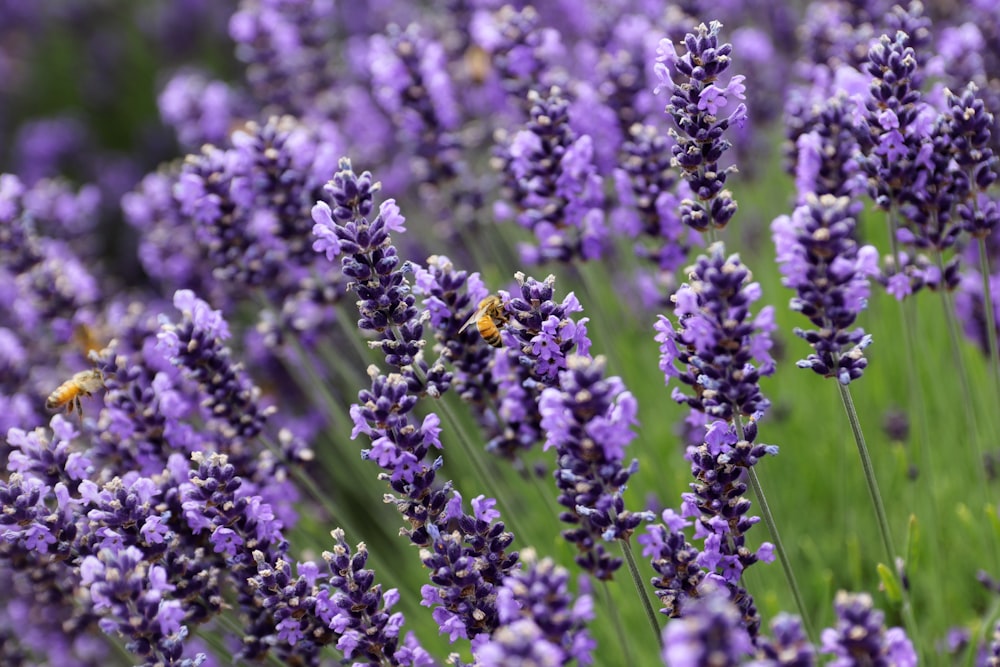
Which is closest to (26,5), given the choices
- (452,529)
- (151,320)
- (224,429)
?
(151,320)

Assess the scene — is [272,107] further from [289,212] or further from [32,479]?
[32,479]

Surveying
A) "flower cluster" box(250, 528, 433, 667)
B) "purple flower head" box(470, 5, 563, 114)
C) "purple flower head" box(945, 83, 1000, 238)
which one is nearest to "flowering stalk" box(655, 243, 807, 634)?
"flower cluster" box(250, 528, 433, 667)

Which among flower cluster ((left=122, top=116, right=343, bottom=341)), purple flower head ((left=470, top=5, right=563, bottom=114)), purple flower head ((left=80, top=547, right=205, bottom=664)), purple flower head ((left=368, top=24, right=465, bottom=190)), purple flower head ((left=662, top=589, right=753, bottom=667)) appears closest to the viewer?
purple flower head ((left=662, top=589, right=753, bottom=667))

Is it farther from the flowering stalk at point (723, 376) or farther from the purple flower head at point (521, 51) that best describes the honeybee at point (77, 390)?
the flowering stalk at point (723, 376)

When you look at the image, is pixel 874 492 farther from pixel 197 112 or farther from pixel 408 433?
pixel 197 112

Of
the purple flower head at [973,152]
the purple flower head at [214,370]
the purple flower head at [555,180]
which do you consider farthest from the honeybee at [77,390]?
the purple flower head at [973,152]

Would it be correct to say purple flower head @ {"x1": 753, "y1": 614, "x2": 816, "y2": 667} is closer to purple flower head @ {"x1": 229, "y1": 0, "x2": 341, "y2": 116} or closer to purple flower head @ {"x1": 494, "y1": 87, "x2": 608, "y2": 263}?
purple flower head @ {"x1": 494, "y1": 87, "x2": 608, "y2": 263}
